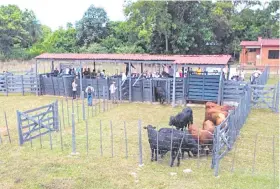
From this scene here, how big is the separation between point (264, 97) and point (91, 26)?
29831 millimetres

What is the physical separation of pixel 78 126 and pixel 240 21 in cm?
3652

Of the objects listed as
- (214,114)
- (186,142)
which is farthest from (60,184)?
(214,114)

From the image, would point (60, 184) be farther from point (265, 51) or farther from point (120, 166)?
point (265, 51)

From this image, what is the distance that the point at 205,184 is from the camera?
8.09 metres

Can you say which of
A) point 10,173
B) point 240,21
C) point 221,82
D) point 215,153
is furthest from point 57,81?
point 240,21

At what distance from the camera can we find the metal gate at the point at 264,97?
15.9m

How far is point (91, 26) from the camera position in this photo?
41875 millimetres

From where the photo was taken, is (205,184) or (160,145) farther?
(160,145)

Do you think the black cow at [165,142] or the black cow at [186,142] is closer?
the black cow at [165,142]

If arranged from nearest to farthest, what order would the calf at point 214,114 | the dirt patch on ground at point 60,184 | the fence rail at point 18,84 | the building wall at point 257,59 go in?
the dirt patch on ground at point 60,184 < the calf at point 214,114 < the fence rail at point 18,84 < the building wall at point 257,59

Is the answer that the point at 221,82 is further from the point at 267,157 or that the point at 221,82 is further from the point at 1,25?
the point at 1,25

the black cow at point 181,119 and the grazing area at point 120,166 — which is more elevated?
the black cow at point 181,119

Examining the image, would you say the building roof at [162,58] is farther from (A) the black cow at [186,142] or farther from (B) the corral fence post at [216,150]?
(B) the corral fence post at [216,150]

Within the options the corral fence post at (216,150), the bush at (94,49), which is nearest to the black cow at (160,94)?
the corral fence post at (216,150)
